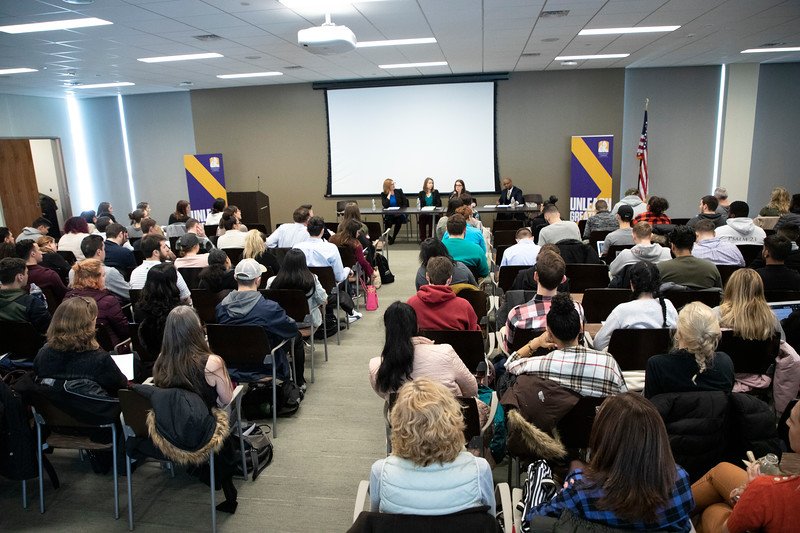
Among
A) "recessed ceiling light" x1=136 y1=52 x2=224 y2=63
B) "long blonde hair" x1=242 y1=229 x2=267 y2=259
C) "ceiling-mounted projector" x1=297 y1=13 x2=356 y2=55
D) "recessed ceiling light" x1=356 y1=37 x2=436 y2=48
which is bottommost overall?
"long blonde hair" x1=242 y1=229 x2=267 y2=259

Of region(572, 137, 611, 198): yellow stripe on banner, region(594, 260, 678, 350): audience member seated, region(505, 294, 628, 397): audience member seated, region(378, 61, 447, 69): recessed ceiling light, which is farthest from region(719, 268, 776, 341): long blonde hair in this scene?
region(572, 137, 611, 198): yellow stripe on banner

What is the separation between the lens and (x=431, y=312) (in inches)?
149

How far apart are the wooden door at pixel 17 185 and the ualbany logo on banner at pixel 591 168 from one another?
12.0m

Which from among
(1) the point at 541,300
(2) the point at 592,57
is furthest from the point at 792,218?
(2) the point at 592,57

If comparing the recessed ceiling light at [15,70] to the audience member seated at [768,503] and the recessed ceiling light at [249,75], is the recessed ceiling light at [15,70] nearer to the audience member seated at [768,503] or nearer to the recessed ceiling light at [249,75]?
the recessed ceiling light at [249,75]

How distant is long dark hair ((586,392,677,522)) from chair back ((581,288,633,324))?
8.29 feet

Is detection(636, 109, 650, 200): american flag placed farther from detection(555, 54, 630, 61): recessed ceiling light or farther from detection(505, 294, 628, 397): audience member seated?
detection(505, 294, 628, 397): audience member seated

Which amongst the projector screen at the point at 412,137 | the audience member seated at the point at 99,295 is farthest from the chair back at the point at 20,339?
the projector screen at the point at 412,137

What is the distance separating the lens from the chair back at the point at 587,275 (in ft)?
16.8

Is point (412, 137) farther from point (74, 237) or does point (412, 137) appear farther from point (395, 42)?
point (74, 237)

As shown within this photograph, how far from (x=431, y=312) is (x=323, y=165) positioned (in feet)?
31.6

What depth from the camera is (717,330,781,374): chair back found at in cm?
327

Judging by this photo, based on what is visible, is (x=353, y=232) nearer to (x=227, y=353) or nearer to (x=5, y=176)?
(x=227, y=353)

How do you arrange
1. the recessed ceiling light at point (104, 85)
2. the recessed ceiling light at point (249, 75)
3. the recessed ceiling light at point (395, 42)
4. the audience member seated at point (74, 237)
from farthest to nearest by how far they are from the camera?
the recessed ceiling light at point (104, 85) < the recessed ceiling light at point (249, 75) < the recessed ceiling light at point (395, 42) < the audience member seated at point (74, 237)
